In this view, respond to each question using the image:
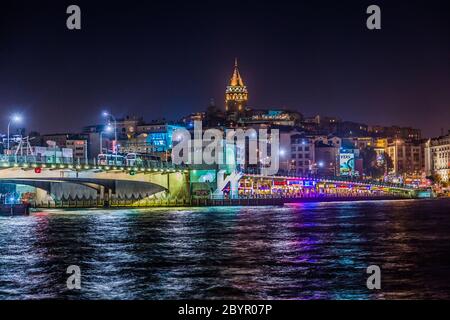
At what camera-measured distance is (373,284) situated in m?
26.0

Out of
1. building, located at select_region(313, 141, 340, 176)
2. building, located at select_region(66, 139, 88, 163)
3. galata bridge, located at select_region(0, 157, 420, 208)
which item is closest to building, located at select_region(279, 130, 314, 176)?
building, located at select_region(313, 141, 340, 176)

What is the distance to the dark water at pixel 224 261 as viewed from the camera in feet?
82.7

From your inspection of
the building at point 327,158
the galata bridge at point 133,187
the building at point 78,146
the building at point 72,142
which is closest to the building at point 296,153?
the building at point 327,158

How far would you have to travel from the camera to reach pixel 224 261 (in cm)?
3322

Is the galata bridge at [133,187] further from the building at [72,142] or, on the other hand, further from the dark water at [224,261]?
the building at [72,142]

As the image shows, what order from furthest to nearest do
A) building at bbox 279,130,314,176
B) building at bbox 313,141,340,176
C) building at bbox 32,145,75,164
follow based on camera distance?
building at bbox 313,141,340,176 < building at bbox 279,130,314,176 < building at bbox 32,145,75,164

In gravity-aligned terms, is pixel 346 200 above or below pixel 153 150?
below

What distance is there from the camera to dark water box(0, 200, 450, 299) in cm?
2520

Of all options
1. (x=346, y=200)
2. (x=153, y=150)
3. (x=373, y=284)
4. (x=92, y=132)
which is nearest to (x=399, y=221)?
(x=373, y=284)

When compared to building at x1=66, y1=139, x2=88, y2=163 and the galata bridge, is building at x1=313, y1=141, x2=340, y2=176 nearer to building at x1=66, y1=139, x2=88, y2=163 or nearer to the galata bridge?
building at x1=66, y1=139, x2=88, y2=163

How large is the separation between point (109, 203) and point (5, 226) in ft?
141

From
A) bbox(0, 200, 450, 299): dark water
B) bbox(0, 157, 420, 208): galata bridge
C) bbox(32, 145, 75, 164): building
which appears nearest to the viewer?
bbox(0, 200, 450, 299): dark water

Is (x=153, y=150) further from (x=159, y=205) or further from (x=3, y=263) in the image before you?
(x=3, y=263)
